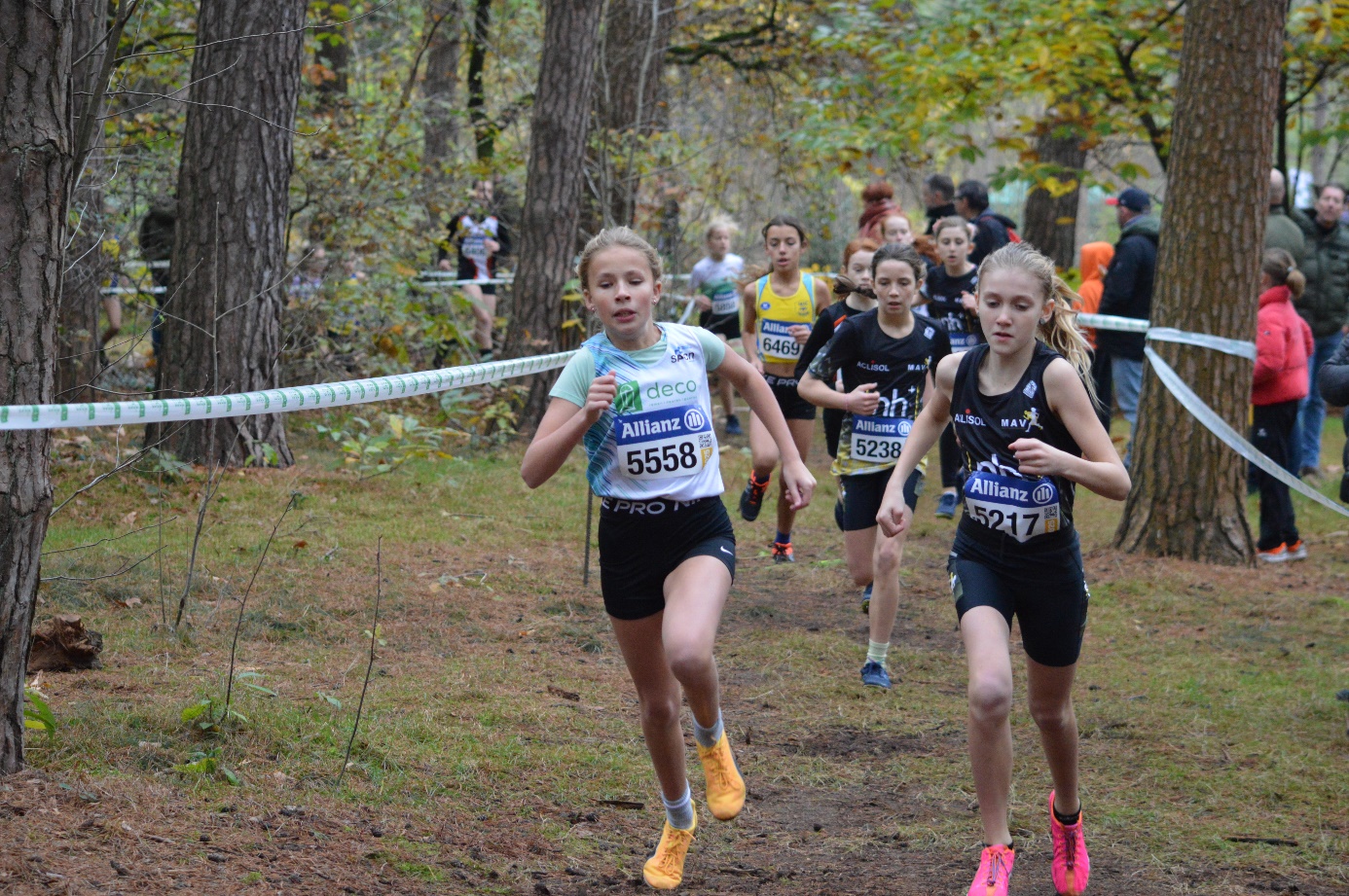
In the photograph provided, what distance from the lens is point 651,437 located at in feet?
13.4

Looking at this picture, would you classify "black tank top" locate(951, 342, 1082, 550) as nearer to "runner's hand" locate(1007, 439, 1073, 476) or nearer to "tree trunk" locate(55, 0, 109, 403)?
"runner's hand" locate(1007, 439, 1073, 476)

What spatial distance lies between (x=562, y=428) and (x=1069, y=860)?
212cm

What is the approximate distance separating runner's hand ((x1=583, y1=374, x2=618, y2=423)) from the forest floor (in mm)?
1485

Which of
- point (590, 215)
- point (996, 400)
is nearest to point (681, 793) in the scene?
point (996, 400)

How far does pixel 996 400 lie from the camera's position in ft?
13.4

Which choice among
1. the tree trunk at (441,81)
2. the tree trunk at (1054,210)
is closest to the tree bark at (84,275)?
the tree trunk at (441,81)

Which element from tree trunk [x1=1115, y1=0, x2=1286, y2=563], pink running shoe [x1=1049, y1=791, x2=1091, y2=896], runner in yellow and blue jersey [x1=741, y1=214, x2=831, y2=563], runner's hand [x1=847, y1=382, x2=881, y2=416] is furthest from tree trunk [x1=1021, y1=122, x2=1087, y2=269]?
pink running shoe [x1=1049, y1=791, x2=1091, y2=896]

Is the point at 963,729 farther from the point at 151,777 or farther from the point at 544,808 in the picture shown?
the point at 151,777

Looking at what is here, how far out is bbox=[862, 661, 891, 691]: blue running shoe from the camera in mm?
6457

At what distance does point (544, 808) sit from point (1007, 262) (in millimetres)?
2482

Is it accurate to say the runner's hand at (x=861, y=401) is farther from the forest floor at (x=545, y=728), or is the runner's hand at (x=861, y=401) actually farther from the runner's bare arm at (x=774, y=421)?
the runner's bare arm at (x=774, y=421)

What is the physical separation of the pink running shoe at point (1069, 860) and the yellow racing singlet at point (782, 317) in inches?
203

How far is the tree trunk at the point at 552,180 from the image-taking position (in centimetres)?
1225

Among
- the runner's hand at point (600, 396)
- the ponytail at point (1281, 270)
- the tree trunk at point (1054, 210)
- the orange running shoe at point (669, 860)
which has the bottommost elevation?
the orange running shoe at point (669, 860)
